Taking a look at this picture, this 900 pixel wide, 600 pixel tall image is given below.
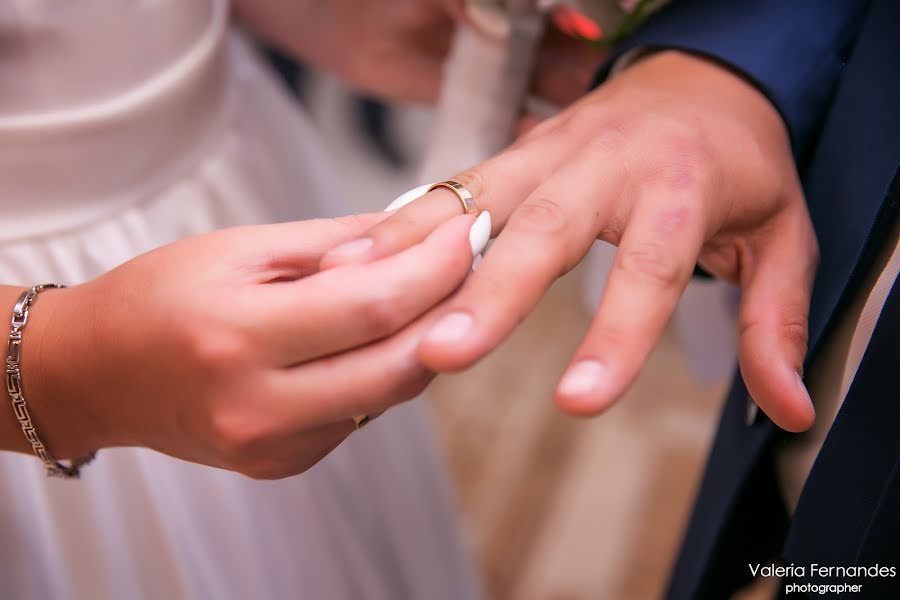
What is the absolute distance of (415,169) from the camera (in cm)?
214

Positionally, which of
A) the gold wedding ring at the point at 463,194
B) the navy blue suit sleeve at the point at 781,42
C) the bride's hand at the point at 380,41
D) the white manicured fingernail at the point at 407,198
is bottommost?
the gold wedding ring at the point at 463,194

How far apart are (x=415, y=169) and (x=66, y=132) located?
5.06 ft

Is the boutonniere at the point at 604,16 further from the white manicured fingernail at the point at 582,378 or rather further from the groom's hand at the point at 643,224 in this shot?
the white manicured fingernail at the point at 582,378

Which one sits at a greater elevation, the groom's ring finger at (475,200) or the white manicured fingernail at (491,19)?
the white manicured fingernail at (491,19)

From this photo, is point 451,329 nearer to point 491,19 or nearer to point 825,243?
point 825,243

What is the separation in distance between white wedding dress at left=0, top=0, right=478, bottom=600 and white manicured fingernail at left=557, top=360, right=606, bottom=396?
1.37 feet

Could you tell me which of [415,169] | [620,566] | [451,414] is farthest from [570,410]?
[415,169]

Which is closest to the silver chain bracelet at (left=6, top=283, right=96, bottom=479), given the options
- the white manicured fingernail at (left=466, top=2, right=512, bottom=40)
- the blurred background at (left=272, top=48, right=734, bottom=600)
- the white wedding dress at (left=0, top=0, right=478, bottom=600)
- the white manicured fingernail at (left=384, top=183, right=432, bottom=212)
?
the white wedding dress at (left=0, top=0, right=478, bottom=600)

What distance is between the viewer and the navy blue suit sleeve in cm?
58

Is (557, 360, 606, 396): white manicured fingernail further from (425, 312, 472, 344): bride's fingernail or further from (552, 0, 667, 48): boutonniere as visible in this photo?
(552, 0, 667, 48): boutonniere

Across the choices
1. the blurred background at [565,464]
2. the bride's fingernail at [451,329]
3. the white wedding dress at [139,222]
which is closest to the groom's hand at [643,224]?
the bride's fingernail at [451,329]

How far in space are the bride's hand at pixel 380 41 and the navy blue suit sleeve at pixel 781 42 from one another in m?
0.19

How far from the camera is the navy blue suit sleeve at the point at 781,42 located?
580 millimetres

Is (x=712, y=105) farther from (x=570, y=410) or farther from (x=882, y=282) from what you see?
(x=570, y=410)
